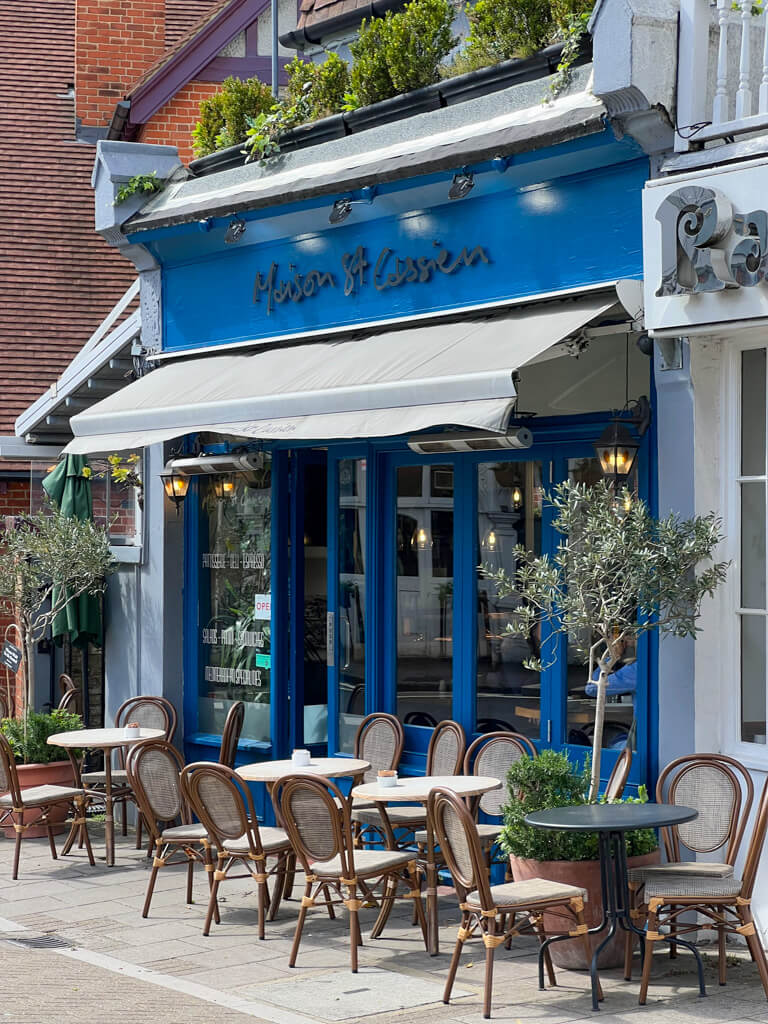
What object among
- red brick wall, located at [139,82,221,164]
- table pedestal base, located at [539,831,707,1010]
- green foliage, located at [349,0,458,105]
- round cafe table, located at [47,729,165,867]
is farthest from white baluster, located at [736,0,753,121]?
red brick wall, located at [139,82,221,164]

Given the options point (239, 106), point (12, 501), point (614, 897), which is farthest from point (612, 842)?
point (12, 501)

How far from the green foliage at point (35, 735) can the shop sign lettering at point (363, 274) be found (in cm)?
365

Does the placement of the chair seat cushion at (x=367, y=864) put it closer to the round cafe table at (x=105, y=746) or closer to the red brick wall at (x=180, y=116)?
the round cafe table at (x=105, y=746)

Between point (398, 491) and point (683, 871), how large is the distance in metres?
3.84

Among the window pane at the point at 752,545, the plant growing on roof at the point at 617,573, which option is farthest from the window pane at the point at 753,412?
the plant growing on roof at the point at 617,573

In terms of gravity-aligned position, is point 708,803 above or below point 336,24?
below

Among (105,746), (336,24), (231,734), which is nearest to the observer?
(105,746)

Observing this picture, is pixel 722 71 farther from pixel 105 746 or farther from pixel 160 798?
pixel 105 746

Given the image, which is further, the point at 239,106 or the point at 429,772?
the point at 239,106

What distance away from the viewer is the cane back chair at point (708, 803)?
7.43m

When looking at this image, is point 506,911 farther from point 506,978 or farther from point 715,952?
point 715,952

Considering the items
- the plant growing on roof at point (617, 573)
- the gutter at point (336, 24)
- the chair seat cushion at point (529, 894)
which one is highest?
the gutter at point (336, 24)

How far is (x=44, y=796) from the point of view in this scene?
34.0 feet

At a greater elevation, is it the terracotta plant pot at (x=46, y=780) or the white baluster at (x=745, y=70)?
the white baluster at (x=745, y=70)
